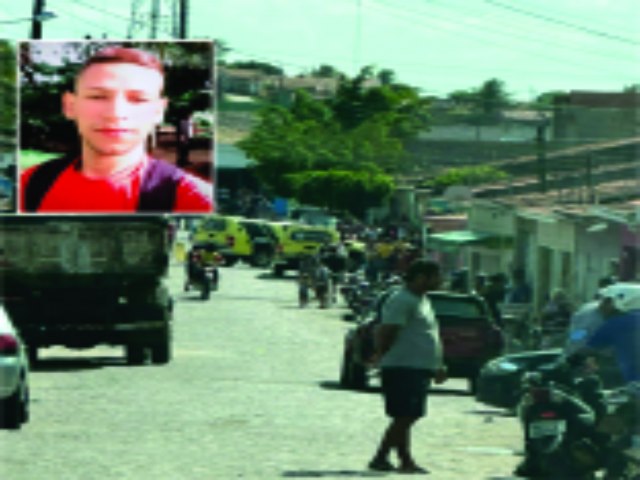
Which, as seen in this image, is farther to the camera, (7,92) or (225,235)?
(225,235)

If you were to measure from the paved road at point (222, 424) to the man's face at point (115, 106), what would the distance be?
165 inches

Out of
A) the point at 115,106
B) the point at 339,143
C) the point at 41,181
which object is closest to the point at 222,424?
the point at 41,181

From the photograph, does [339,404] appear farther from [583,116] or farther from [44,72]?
[583,116]

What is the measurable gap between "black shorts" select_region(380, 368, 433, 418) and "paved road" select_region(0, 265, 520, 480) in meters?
0.49

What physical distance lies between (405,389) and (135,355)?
49.1 ft

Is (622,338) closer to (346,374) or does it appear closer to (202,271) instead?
(346,374)

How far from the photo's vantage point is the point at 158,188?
34.6 m

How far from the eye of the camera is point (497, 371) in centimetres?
2008

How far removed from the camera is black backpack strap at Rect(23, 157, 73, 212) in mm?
34312

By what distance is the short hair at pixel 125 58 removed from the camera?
35.4 m

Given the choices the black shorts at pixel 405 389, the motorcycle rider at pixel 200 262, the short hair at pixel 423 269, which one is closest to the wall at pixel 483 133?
the motorcycle rider at pixel 200 262

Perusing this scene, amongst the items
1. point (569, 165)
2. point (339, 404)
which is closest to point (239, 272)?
point (569, 165)

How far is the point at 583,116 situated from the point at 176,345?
6414 centimetres

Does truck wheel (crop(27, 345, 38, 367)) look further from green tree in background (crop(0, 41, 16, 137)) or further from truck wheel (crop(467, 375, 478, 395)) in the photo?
green tree in background (crop(0, 41, 16, 137))
